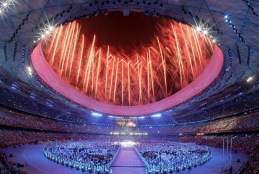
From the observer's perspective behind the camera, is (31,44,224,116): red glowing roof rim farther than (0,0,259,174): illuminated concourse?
Yes

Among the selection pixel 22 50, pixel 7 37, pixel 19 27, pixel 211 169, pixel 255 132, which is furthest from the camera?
pixel 255 132

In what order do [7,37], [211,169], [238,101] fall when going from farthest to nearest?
[238,101]
[211,169]
[7,37]

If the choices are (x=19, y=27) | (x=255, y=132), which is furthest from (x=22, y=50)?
(x=255, y=132)

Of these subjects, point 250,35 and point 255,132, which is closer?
point 250,35

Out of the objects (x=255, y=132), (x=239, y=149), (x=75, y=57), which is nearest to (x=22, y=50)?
(x=75, y=57)

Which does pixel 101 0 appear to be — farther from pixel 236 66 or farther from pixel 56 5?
pixel 236 66

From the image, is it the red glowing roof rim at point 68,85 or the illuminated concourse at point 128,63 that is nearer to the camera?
the illuminated concourse at point 128,63

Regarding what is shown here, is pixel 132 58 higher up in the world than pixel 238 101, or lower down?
higher up

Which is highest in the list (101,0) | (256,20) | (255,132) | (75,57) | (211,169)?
(75,57)

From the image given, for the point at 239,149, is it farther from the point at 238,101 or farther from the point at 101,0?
the point at 101,0
